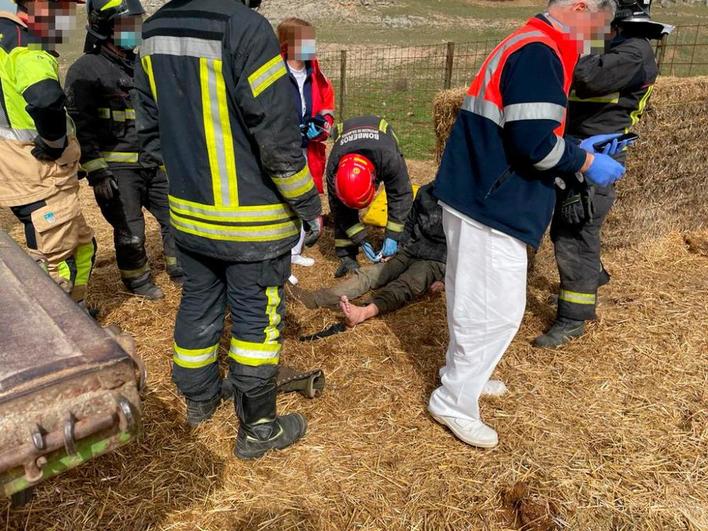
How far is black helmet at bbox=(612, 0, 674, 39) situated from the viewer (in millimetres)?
3273

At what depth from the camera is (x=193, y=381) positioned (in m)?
2.88

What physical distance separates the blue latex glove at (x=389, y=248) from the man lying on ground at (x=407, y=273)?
270mm

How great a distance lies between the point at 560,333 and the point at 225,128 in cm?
266

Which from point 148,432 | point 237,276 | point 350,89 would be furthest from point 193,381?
point 350,89

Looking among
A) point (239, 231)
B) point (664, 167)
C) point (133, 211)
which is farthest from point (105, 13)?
point (664, 167)

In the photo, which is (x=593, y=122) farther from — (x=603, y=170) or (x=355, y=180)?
(x=355, y=180)

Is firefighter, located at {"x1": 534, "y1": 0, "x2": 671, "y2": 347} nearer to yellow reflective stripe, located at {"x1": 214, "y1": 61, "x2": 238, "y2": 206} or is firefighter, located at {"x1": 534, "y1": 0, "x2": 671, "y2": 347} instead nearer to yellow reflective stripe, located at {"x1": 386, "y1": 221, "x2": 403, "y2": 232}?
yellow reflective stripe, located at {"x1": 386, "y1": 221, "x2": 403, "y2": 232}

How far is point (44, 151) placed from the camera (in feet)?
10.9

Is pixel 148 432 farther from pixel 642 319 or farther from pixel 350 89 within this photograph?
pixel 350 89

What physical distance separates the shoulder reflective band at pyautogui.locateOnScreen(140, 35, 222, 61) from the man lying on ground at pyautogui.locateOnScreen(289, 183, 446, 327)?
2360 mm

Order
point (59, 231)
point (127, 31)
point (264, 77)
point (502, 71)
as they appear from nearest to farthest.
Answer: point (264, 77), point (502, 71), point (59, 231), point (127, 31)

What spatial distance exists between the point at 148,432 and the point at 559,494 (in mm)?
2095

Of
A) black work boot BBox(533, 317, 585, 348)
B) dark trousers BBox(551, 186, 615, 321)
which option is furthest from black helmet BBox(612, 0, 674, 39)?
black work boot BBox(533, 317, 585, 348)

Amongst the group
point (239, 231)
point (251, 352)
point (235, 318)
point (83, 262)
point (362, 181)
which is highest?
point (239, 231)
